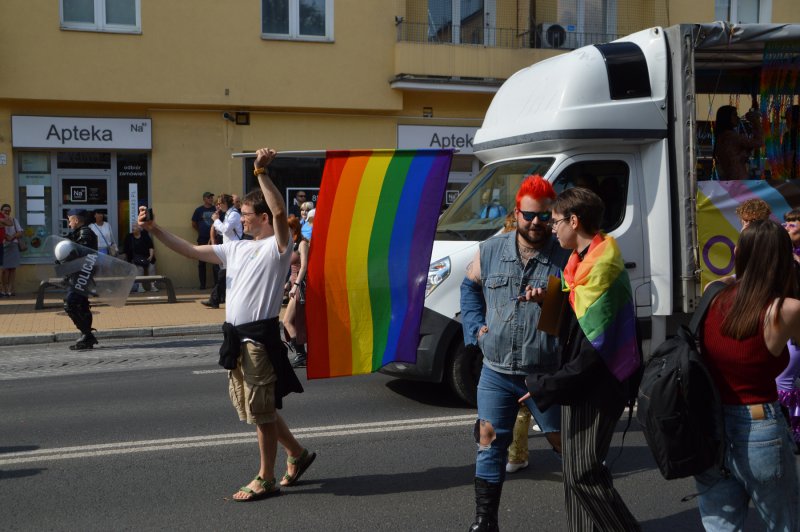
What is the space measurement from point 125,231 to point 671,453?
653 inches

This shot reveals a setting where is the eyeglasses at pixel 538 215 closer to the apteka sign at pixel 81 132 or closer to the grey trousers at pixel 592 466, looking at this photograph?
the grey trousers at pixel 592 466

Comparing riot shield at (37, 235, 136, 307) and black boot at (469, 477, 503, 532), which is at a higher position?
riot shield at (37, 235, 136, 307)

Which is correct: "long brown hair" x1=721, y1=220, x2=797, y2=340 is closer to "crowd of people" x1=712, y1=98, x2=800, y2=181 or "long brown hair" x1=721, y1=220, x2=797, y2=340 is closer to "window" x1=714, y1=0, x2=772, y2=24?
"crowd of people" x1=712, y1=98, x2=800, y2=181

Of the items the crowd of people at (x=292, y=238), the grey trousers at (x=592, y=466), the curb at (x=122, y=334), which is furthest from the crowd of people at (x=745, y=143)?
the curb at (x=122, y=334)

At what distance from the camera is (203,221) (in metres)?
18.1

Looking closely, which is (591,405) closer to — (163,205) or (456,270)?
(456,270)

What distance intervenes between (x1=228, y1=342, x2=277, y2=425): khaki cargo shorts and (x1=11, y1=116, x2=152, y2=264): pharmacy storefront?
45.7 feet

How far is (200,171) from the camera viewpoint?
18531 millimetres

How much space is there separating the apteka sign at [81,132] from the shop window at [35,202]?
466 millimetres

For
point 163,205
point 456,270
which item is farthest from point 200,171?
point 456,270

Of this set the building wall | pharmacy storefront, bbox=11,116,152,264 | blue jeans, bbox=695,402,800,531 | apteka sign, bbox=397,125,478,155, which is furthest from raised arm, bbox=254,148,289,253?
apteka sign, bbox=397,125,478,155

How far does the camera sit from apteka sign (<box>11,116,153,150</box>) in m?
17.4

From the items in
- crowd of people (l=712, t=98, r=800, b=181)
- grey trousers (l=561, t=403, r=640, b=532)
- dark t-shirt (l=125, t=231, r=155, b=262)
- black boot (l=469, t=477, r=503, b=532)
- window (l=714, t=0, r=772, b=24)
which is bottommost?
black boot (l=469, t=477, r=503, b=532)

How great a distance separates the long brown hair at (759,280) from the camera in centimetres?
334
